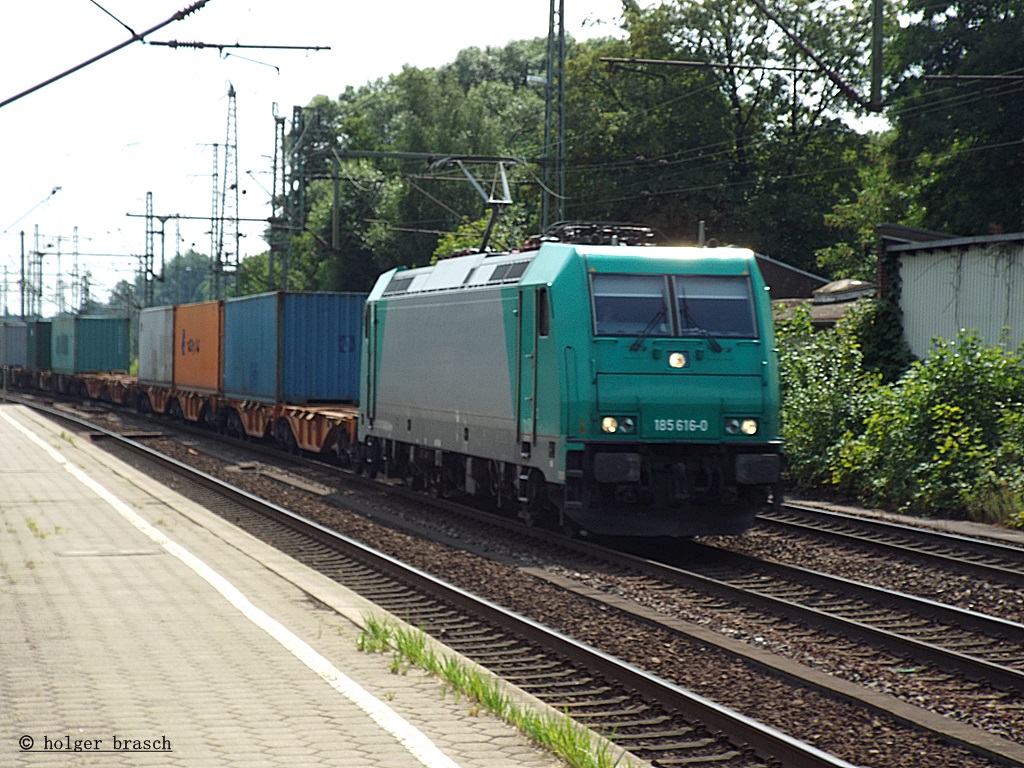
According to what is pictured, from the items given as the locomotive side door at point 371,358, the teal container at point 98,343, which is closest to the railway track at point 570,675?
the locomotive side door at point 371,358

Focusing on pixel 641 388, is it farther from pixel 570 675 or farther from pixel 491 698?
pixel 491 698

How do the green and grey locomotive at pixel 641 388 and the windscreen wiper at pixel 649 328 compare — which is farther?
the windscreen wiper at pixel 649 328

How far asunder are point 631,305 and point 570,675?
604 cm

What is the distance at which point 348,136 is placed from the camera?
95.9m

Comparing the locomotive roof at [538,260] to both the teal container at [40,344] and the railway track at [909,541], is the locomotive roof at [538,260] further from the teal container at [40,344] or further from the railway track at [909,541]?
the teal container at [40,344]

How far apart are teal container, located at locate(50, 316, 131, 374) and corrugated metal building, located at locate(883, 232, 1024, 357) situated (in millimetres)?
35112

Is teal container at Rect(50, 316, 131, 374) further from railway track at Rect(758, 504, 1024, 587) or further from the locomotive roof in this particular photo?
railway track at Rect(758, 504, 1024, 587)

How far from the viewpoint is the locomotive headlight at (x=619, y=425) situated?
1412cm

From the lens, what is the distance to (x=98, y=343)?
53219mm

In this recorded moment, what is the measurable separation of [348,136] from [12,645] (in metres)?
89.3

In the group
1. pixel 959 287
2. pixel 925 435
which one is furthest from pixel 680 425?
pixel 959 287

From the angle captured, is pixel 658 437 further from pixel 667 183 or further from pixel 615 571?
pixel 667 183

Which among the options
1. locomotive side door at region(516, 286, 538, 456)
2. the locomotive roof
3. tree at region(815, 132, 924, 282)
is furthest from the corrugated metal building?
tree at region(815, 132, 924, 282)

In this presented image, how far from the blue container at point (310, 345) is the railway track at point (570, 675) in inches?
482
